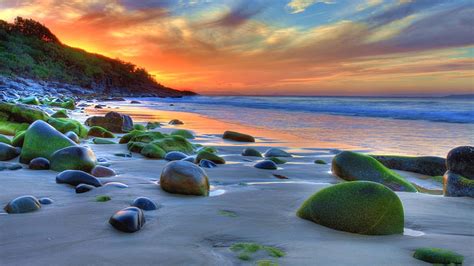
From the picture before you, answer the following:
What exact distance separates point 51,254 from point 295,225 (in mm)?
1213

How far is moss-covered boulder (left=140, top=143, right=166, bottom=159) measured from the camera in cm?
466

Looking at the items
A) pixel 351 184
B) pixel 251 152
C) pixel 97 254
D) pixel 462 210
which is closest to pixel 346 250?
pixel 351 184

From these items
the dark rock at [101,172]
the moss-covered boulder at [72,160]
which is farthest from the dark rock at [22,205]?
the moss-covered boulder at [72,160]

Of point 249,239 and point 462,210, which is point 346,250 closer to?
point 249,239

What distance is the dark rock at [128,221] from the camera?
1.85 m

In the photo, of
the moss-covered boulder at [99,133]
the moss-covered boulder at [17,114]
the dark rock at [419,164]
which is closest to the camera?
the dark rock at [419,164]

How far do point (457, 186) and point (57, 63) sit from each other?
74046 mm

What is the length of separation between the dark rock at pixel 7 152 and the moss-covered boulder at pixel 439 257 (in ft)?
12.3

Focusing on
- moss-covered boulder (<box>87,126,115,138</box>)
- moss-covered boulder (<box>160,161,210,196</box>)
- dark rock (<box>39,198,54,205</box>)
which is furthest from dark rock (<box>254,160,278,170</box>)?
moss-covered boulder (<box>87,126,115,138</box>)

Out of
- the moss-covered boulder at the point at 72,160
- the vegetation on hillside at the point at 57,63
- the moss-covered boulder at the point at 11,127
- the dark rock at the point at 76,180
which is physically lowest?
the dark rock at the point at 76,180

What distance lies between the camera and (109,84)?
2923 inches

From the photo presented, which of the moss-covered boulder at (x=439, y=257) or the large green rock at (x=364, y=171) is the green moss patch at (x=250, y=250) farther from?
the large green rock at (x=364, y=171)

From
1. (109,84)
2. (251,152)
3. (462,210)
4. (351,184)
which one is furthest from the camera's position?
(109,84)

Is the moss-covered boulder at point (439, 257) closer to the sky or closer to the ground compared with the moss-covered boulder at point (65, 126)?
closer to the ground
